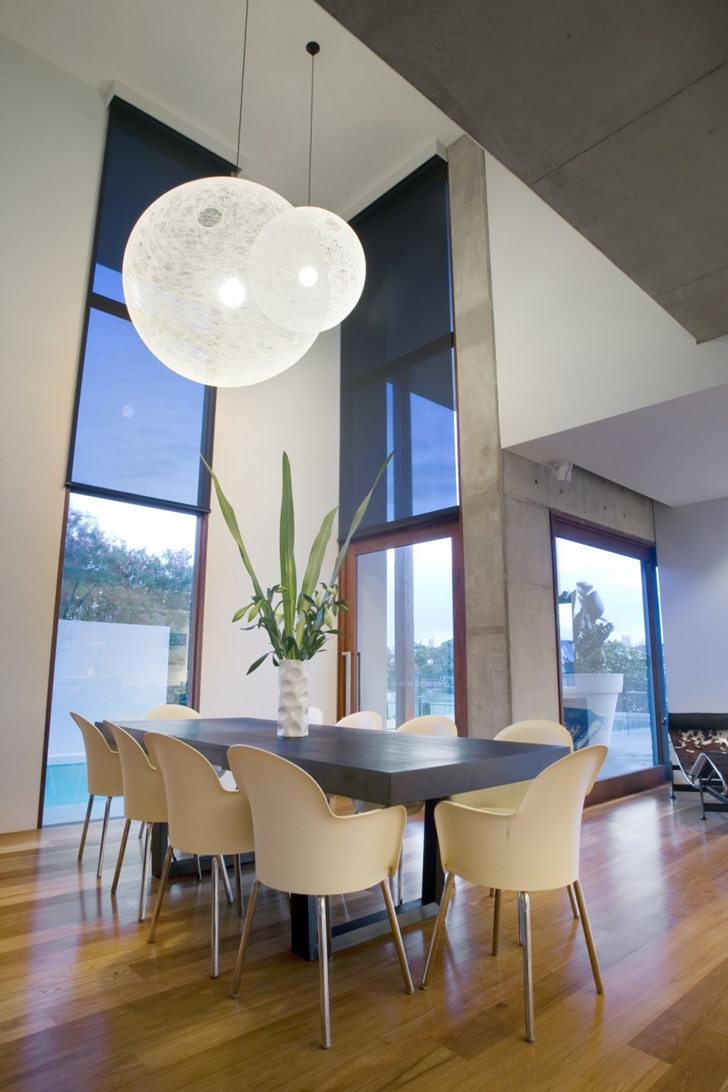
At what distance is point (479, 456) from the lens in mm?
5258

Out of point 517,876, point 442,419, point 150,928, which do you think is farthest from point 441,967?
point 442,419

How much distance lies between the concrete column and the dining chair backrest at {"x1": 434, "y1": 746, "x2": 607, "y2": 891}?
260cm

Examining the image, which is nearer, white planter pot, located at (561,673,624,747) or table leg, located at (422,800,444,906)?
table leg, located at (422,800,444,906)

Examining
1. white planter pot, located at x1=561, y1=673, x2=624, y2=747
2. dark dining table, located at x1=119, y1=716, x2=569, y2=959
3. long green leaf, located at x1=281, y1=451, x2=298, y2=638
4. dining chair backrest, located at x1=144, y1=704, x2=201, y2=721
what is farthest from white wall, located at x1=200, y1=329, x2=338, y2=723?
long green leaf, located at x1=281, y1=451, x2=298, y2=638

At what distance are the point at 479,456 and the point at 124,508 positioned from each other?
Result: 292 cm

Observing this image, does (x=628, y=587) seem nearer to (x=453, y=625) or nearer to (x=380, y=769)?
(x=453, y=625)

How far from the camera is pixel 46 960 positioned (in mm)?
2469

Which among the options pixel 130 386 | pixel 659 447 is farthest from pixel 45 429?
pixel 659 447

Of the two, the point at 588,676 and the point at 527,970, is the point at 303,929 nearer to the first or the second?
the point at 527,970

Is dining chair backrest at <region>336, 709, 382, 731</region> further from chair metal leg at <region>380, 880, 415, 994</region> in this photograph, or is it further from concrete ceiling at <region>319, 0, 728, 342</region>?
concrete ceiling at <region>319, 0, 728, 342</region>

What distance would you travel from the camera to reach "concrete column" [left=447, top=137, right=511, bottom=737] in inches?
194

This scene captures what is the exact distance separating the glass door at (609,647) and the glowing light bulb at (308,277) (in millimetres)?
3263

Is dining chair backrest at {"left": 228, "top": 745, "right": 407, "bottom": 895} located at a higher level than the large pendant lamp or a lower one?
lower

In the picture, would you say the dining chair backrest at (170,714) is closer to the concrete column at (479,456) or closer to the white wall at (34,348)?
the white wall at (34,348)
